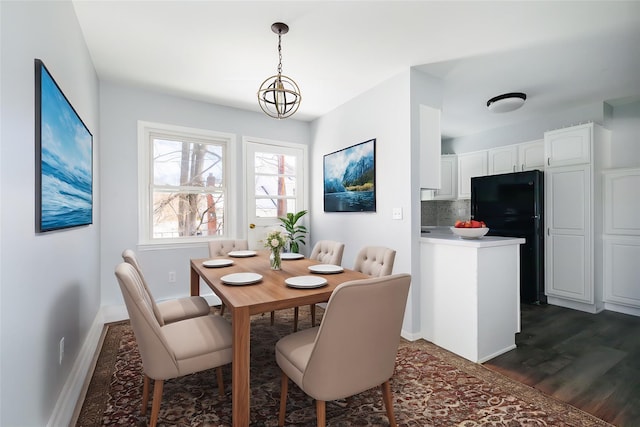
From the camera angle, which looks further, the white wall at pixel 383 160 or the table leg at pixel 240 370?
the white wall at pixel 383 160

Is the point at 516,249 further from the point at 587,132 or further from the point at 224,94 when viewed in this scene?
the point at 224,94

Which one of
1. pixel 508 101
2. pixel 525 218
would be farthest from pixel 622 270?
pixel 508 101

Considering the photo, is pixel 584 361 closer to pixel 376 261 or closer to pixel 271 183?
pixel 376 261

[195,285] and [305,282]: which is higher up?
[305,282]

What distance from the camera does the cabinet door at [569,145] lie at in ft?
11.8

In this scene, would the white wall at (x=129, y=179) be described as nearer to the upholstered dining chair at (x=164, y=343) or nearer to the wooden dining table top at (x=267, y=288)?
the wooden dining table top at (x=267, y=288)

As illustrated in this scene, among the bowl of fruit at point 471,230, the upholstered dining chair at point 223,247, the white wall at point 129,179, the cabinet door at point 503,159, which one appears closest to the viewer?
the bowl of fruit at point 471,230

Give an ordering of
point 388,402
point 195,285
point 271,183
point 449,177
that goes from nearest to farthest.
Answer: point 388,402, point 195,285, point 271,183, point 449,177

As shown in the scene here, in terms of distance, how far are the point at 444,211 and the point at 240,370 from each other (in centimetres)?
512

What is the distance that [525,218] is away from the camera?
3.90 m

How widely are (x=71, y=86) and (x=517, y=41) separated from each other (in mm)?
3390

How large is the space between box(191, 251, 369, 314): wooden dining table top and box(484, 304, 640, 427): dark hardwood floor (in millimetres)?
1537

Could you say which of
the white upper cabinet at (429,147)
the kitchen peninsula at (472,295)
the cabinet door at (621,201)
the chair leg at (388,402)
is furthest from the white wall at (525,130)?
the chair leg at (388,402)

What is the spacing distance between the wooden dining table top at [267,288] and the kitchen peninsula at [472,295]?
96 cm
